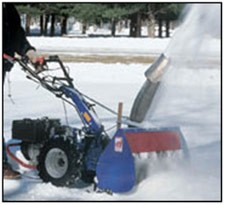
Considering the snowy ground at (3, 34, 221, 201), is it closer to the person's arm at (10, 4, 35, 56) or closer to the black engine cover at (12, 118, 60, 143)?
the black engine cover at (12, 118, 60, 143)

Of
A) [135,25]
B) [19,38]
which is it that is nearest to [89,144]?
[19,38]

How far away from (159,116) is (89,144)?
1.48 m

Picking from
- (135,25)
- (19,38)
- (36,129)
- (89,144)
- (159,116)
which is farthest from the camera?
(135,25)

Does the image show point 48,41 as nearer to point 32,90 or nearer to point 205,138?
point 32,90

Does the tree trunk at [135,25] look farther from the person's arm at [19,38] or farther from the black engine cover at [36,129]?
the black engine cover at [36,129]

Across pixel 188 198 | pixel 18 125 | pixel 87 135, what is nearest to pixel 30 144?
pixel 18 125

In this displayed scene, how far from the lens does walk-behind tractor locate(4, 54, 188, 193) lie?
182 inches

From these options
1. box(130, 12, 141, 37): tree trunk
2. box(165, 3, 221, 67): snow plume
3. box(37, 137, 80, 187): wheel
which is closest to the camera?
box(37, 137, 80, 187): wheel

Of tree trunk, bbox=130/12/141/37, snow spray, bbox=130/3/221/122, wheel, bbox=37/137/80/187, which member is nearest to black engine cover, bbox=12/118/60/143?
wheel, bbox=37/137/80/187

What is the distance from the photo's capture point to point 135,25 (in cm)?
2934

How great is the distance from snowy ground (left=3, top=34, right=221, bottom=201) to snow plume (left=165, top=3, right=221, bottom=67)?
169 mm

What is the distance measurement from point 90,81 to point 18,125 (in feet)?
27.8

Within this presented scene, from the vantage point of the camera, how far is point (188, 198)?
15.1 feet

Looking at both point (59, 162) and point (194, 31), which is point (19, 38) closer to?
point (59, 162)
